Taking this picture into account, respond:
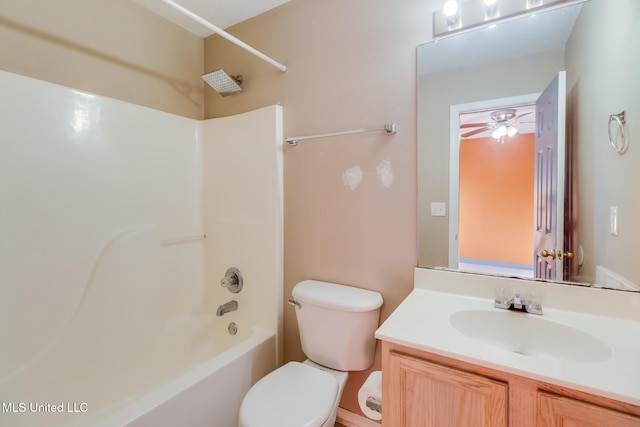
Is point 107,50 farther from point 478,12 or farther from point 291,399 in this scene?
point 291,399

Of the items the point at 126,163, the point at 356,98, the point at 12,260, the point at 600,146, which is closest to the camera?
the point at 600,146

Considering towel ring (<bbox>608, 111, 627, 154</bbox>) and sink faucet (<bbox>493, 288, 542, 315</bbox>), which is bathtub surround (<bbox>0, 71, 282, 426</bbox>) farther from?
towel ring (<bbox>608, 111, 627, 154</bbox>)

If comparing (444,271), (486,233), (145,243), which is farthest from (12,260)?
(486,233)

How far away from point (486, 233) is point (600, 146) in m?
0.52

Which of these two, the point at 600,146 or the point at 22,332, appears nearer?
the point at 600,146

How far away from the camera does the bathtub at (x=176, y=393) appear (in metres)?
1.15

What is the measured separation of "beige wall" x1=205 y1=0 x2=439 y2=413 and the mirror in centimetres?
10

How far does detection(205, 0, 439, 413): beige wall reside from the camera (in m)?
1.41

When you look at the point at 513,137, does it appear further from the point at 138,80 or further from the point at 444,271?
the point at 138,80

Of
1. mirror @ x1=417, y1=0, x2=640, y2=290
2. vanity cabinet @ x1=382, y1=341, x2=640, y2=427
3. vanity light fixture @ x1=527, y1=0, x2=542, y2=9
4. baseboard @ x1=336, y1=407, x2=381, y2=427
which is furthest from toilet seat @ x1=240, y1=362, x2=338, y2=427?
vanity light fixture @ x1=527, y1=0, x2=542, y2=9

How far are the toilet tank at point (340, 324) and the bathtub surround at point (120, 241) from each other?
33 centimetres

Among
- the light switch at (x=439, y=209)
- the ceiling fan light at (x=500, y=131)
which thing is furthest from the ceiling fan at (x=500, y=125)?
the light switch at (x=439, y=209)

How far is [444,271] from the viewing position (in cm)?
134

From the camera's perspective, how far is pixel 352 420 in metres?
1.62
